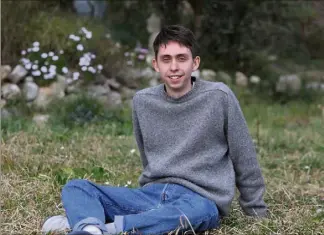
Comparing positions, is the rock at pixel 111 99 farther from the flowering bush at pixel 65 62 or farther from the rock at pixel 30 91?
the rock at pixel 30 91

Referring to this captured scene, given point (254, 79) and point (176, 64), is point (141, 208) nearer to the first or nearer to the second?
point (176, 64)

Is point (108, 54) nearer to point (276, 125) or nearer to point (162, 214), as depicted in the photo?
point (276, 125)

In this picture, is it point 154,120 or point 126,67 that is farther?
point 126,67

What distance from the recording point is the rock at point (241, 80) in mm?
8469

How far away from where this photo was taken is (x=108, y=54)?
7.50 meters

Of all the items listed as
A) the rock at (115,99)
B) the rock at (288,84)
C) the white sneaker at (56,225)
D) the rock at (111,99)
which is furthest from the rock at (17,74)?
the white sneaker at (56,225)

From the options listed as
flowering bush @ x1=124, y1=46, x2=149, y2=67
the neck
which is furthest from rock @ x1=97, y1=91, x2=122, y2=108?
the neck

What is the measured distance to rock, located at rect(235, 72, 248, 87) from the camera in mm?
8469

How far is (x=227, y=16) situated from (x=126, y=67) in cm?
180

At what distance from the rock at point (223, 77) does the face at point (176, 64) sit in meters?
5.06

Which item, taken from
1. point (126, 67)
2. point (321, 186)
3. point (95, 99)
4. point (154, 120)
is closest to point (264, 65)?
point (126, 67)

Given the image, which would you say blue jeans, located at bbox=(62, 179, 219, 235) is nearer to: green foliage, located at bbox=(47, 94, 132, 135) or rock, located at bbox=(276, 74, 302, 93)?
green foliage, located at bbox=(47, 94, 132, 135)

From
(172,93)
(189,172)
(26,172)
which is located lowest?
(26,172)

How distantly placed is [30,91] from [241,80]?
9.26 ft
